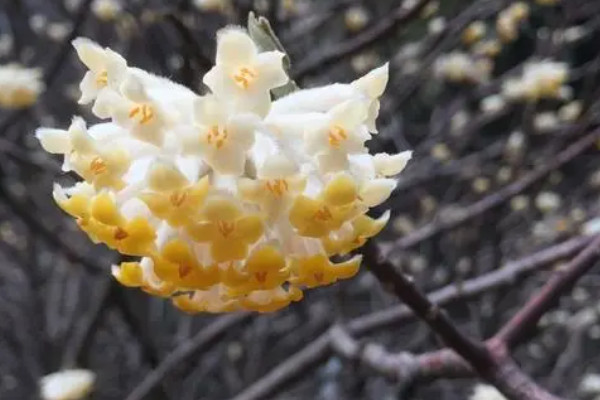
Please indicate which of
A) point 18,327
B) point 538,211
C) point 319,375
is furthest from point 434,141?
point 18,327

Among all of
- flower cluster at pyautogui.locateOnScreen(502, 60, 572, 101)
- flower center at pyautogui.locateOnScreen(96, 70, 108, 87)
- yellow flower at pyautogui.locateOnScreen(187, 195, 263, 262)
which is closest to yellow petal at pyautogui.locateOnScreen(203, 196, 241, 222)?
yellow flower at pyautogui.locateOnScreen(187, 195, 263, 262)

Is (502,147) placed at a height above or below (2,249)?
below

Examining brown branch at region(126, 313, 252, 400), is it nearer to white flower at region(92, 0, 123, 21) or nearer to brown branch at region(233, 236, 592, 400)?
brown branch at region(233, 236, 592, 400)

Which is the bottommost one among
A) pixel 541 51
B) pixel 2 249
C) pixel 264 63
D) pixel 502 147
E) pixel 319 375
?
pixel 319 375

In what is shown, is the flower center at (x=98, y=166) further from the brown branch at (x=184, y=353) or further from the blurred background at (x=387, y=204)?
the brown branch at (x=184, y=353)

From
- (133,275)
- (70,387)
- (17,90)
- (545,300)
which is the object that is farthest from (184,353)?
(133,275)

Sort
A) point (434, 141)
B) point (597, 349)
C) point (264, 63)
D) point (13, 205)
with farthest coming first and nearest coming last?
point (597, 349)
point (434, 141)
point (13, 205)
point (264, 63)

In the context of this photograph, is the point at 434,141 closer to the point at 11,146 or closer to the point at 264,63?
the point at 11,146
